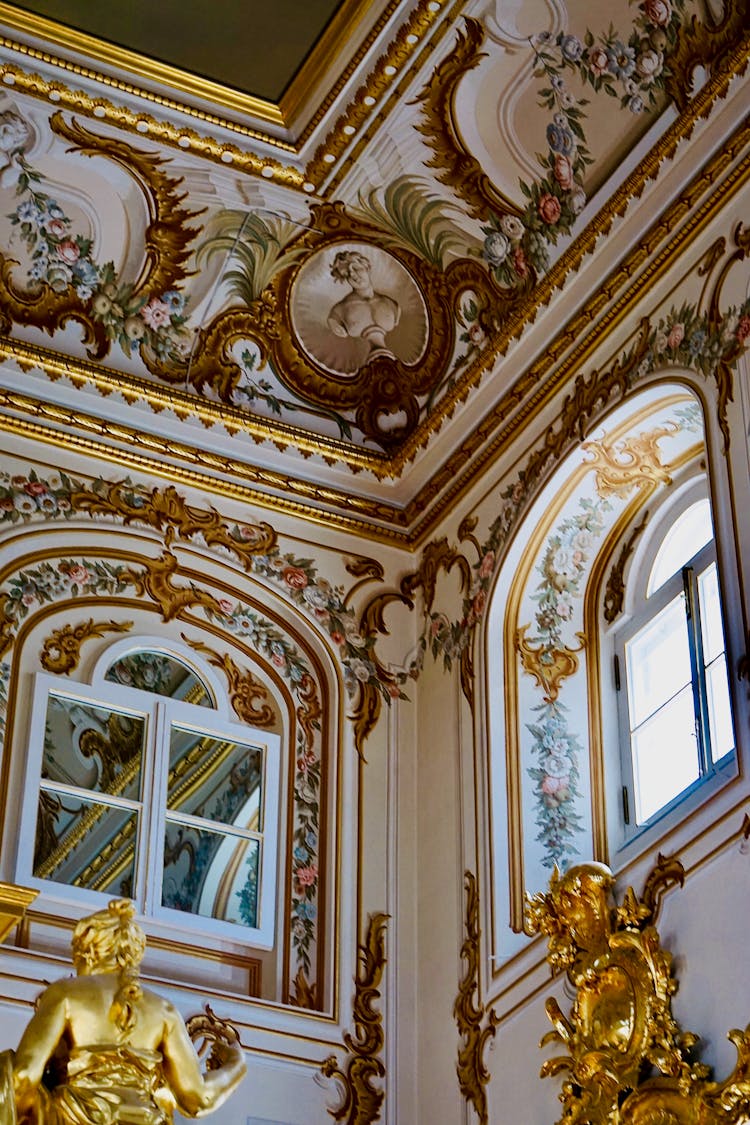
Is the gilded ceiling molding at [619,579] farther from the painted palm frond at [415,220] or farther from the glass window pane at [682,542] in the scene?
the painted palm frond at [415,220]

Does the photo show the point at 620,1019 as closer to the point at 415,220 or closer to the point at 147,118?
the point at 415,220

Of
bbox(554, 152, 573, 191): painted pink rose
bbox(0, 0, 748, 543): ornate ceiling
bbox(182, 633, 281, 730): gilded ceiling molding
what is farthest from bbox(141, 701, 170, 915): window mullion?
bbox(554, 152, 573, 191): painted pink rose

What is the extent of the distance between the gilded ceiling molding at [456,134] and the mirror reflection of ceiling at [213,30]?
0.57 metres

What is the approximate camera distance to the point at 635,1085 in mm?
6492

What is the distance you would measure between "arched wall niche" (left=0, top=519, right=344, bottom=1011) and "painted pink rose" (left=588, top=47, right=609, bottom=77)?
2.82 meters

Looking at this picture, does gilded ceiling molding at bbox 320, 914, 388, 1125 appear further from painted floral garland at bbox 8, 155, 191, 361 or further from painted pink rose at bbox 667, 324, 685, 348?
painted floral garland at bbox 8, 155, 191, 361

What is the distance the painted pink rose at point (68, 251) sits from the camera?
29.6 feet

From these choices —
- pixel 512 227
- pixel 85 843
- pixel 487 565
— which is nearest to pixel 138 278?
pixel 512 227

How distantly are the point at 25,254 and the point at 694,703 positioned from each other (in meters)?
3.86

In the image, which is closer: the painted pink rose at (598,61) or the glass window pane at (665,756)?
the glass window pane at (665,756)

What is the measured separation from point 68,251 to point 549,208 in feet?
7.56

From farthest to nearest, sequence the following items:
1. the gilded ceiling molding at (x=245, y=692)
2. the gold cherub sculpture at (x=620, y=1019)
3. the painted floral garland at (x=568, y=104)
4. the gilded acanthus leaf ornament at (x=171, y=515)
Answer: the gilded acanthus leaf ornament at (x=171, y=515) → the gilded ceiling molding at (x=245, y=692) → the painted floral garland at (x=568, y=104) → the gold cherub sculpture at (x=620, y=1019)

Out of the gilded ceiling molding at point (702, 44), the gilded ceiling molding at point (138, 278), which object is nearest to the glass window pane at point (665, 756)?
the gilded ceiling molding at point (702, 44)

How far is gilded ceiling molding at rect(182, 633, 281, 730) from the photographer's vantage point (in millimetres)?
8648
